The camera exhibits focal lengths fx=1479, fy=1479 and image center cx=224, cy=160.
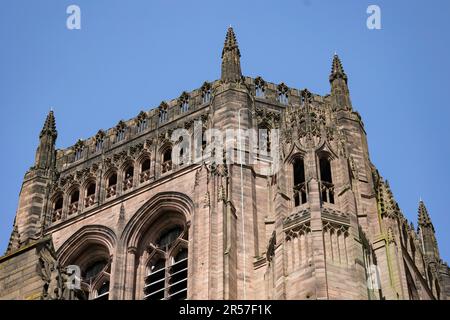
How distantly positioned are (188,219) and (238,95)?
519cm

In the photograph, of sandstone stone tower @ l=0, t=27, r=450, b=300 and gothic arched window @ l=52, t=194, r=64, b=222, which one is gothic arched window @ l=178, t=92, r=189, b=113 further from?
gothic arched window @ l=52, t=194, r=64, b=222

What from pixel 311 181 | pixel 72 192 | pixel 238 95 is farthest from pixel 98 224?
pixel 311 181

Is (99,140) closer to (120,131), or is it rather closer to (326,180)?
(120,131)

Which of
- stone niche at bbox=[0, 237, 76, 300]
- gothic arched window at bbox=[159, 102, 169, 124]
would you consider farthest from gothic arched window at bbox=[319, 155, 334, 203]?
stone niche at bbox=[0, 237, 76, 300]

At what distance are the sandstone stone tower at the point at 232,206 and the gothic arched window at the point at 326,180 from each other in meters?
0.04

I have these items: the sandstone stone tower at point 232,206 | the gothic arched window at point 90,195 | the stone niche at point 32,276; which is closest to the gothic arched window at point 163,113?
the sandstone stone tower at point 232,206

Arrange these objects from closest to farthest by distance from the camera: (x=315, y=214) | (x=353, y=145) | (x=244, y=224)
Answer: (x=315, y=214)
(x=244, y=224)
(x=353, y=145)

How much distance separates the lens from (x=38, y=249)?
28422mm

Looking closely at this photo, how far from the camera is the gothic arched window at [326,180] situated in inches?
1628

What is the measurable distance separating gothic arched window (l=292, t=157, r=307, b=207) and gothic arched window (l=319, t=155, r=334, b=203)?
1.72 ft

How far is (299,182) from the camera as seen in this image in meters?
42.6

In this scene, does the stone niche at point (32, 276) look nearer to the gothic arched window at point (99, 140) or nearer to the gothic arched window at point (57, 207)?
the gothic arched window at point (57, 207)

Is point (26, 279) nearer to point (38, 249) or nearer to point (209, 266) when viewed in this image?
point (38, 249)
